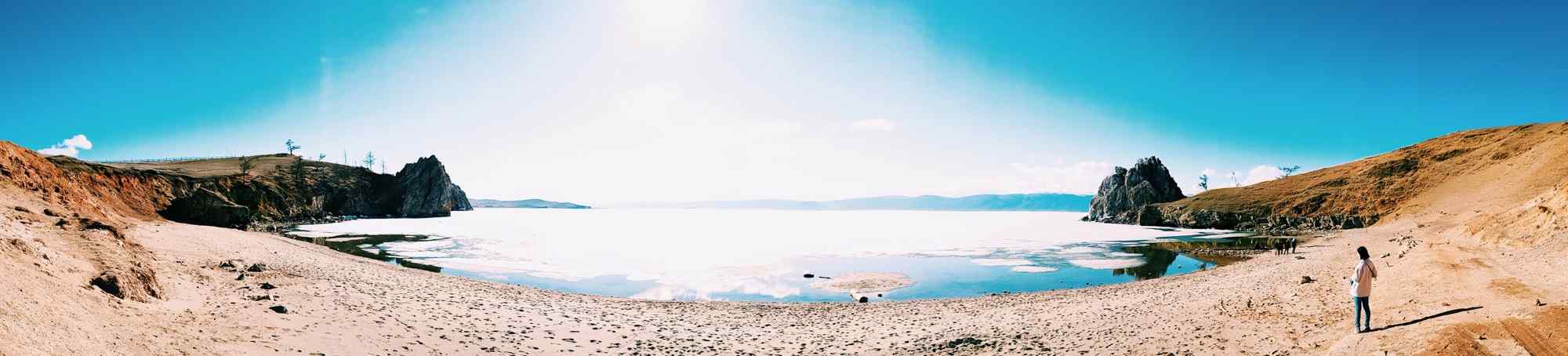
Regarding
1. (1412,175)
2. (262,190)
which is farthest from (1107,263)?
(262,190)

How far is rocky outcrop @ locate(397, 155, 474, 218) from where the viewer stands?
484ft

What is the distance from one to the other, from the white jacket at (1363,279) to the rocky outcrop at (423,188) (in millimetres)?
173261

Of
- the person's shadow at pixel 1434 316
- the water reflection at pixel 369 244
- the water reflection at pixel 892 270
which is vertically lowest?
the water reflection at pixel 892 270

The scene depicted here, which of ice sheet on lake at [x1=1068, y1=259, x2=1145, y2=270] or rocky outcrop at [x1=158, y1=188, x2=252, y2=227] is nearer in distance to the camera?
ice sheet on lake at [x1=1068, y1=259, x2=1145, y2=270]

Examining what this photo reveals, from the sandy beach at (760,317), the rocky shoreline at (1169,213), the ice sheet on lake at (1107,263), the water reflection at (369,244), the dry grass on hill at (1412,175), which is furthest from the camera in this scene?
the rocky shoreline at (1169,213)

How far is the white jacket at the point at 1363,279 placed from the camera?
A: 13250 mm

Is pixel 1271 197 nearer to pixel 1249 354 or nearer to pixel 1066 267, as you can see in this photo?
pixel 1066 267

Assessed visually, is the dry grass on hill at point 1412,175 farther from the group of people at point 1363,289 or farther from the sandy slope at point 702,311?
the group of people at point 1363,289

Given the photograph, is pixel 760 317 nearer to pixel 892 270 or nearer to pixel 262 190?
pixel 892 270

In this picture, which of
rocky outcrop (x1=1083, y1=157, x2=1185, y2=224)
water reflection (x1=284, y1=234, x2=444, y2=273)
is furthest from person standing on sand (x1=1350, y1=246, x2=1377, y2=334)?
rocky outcrop (x1=1083, y1=157, x2=1185, y2=224)

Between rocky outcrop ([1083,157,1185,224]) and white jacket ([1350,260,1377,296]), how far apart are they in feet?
468

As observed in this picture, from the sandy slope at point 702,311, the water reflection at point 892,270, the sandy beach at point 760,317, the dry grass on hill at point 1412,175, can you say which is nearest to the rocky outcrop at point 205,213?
the water reflection at point 892,270

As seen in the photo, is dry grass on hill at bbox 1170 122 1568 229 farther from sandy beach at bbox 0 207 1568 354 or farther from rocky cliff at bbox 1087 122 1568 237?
sandy beach at bbox 0 207 1568 354

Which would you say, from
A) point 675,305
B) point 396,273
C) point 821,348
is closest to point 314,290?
point 396,273
